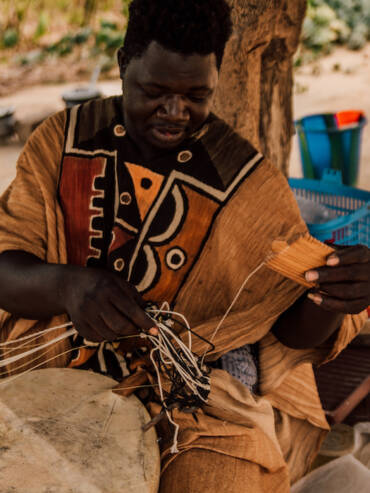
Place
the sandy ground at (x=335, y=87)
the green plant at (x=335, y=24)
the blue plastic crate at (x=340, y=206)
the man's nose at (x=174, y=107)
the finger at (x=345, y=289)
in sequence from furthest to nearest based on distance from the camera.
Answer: the green plant at (x=335, y=24)
the sandy ground at (x=335, y=87)
the blue plastic crate at (x=340, y=206)
the man's nose at (x=174, y=107)
the finger at (x=345, y=289)

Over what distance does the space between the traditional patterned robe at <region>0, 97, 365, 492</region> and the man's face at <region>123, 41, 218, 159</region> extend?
0.47ft

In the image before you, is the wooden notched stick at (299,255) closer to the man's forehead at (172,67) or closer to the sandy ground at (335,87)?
the man's forehead at (172,67)

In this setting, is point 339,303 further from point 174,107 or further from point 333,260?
point 174,107

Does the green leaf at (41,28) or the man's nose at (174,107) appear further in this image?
the green leaf at (41,28)

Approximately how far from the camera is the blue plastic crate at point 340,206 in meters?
2.71

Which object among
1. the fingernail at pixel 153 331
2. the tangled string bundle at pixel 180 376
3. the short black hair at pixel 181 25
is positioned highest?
the short black hair at pixel 181 25

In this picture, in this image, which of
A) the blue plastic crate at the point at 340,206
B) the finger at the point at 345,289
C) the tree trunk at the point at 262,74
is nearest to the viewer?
the finger at the point at 345,289

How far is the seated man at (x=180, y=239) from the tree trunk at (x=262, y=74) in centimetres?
80

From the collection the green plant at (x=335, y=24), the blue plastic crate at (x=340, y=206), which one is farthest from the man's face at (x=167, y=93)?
the green plant at (x=335, y=24)

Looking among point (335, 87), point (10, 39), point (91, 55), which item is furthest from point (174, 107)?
point (10, 39)

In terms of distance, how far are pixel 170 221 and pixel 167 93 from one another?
404 mm

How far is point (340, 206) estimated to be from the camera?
3293 millimetres

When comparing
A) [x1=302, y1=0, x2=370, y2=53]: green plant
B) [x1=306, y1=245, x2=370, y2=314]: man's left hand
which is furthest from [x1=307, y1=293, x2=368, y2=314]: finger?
[x1=302, y1=0, x2=370, y2=53]: green plant

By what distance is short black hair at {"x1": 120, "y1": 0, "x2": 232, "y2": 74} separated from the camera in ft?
4.57
